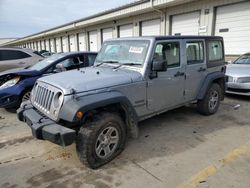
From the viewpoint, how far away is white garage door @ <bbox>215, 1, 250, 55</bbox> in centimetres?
956

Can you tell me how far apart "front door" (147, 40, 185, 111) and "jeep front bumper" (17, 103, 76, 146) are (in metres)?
1.63

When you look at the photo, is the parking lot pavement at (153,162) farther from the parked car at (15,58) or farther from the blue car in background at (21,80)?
the parked car at (15,58)

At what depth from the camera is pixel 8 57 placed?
343 inches

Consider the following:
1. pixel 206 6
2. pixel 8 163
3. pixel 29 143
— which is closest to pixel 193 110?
pixel 29 143

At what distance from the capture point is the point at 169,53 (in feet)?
13.4

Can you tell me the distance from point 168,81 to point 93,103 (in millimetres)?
1779

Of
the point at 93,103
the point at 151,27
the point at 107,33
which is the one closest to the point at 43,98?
the point at 93,103

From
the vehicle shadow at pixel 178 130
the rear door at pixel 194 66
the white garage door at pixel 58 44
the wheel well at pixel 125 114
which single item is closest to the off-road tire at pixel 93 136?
the wheel well at pixel 125 114

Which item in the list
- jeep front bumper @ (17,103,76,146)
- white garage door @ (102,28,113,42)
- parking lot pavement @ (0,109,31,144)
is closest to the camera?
jeep front bumper @ (17,103,76,146)

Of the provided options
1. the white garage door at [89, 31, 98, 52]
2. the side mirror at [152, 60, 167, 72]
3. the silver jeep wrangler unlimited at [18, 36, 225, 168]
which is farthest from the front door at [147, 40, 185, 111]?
the white garage door at [89, 31, 98, 52]

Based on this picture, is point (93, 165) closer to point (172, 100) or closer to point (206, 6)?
point (172, 100)

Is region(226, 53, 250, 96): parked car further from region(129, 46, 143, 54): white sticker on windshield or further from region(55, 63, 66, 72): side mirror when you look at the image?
region(55, 63, 66, 72): side mirror

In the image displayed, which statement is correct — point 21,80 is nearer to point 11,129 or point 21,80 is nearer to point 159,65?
point 11,129

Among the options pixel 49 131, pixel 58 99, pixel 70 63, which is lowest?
pixel 49 131
